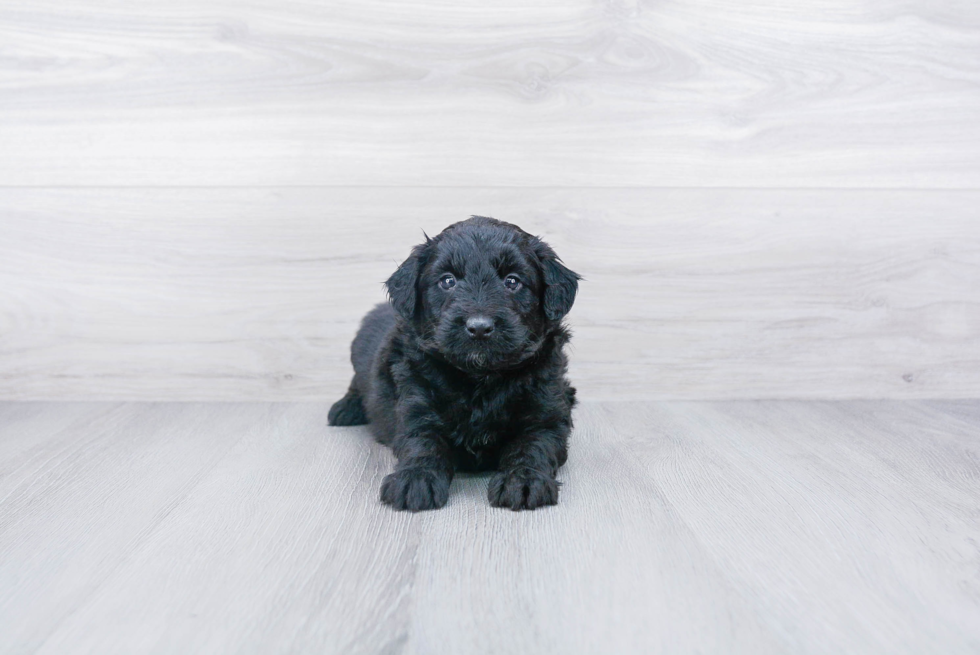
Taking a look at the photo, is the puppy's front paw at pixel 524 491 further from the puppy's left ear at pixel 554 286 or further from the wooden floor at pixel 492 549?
the puppy's left ear at pixel 554 286

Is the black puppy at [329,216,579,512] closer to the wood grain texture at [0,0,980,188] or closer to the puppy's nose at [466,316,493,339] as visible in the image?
the puppy's nose at [466,316,493,339]

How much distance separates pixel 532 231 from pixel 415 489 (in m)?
1.21

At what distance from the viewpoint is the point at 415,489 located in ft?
4.98

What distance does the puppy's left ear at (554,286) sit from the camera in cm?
177

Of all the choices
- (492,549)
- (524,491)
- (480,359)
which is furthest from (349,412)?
(492,549)

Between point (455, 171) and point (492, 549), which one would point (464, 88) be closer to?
point (455, 171)

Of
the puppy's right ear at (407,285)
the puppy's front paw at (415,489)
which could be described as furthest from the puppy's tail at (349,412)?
the puppy's front paw at (415,489)

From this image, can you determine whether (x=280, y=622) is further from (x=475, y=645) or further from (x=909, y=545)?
(x=909, y=545)

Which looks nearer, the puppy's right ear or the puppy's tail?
the puppy's right ear

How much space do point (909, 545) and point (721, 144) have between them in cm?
156

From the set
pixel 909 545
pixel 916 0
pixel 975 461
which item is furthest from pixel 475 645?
pixel 916 0

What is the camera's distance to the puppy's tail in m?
2.27

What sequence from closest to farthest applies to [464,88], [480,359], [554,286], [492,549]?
[492,549]
[480,359]
[554,286]
[464,88]

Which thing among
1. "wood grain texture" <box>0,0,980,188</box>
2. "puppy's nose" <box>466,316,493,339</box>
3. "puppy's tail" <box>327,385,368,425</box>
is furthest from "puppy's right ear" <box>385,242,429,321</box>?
"wood grain texture" <box>0,0,980,188</box>
